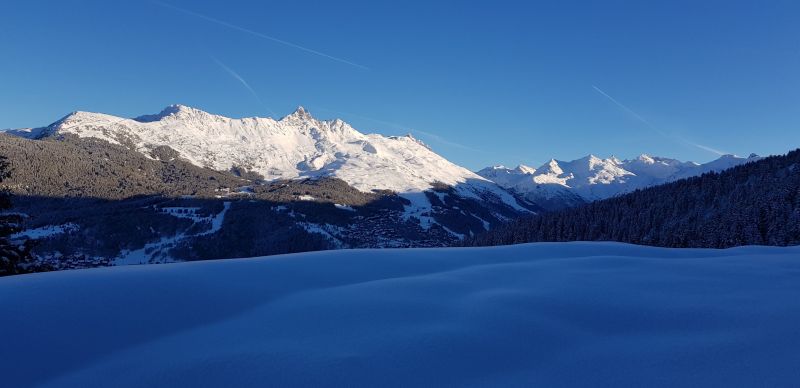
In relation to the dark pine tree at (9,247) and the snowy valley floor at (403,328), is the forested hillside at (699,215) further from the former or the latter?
the dark pine tree at (9,247)

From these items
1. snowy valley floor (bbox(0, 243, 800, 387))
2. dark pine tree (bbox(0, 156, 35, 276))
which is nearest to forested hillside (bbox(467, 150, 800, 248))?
snowy valley floor (bbox(0, 243, 800, 387))

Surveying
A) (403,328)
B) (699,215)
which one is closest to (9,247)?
(403,328)

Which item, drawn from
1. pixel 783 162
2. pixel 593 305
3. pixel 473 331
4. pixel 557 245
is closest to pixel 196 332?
pixel 473 331

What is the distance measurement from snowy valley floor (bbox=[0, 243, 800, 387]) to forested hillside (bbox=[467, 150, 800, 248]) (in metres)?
90.1

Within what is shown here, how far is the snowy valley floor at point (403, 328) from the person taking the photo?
4.14 meters

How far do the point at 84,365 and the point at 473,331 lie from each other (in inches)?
158

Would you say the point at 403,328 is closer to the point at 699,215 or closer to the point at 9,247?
the point at 9,247

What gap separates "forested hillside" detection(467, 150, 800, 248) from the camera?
82938mm

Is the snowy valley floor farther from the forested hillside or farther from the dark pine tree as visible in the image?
the forested hillside

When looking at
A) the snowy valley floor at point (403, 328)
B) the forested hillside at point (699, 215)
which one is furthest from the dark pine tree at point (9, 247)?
the forested hillside at point (699, 215)

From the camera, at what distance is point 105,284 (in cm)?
648

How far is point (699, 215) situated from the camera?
10475cm

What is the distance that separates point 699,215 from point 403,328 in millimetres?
121349

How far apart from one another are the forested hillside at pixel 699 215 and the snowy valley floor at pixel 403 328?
9013 centimetres
